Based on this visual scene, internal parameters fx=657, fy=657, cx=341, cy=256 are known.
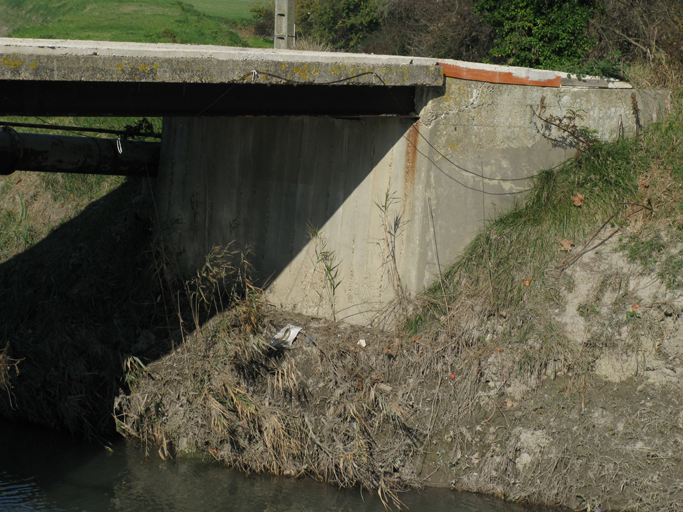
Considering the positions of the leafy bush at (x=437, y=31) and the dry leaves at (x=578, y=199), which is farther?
the leafy bush at (x=437, y=31)

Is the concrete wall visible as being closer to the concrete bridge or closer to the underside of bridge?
the concrete bridge

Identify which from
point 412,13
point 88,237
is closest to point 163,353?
point 88,237

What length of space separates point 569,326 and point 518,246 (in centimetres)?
100

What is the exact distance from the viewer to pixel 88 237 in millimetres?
10430

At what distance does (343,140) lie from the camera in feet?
24.9

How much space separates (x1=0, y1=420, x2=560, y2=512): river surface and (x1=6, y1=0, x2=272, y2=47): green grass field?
19146mm

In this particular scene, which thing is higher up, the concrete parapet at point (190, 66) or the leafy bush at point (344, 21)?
the leafy bush at point (344, 21)

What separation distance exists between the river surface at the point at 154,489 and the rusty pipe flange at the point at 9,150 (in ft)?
10.3

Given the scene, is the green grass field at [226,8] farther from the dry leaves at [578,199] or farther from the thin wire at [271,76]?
the dry leaves at [578,199]

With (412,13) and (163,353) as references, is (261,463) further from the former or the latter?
(412,13)

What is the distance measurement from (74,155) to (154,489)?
4146 millimetres

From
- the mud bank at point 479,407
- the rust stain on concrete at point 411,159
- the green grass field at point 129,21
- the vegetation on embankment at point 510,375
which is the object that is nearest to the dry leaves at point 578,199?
the vegetation on embankment at point 510,375

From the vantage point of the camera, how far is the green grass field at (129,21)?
2506 cm

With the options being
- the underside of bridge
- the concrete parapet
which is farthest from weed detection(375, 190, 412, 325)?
the concrete parapet
